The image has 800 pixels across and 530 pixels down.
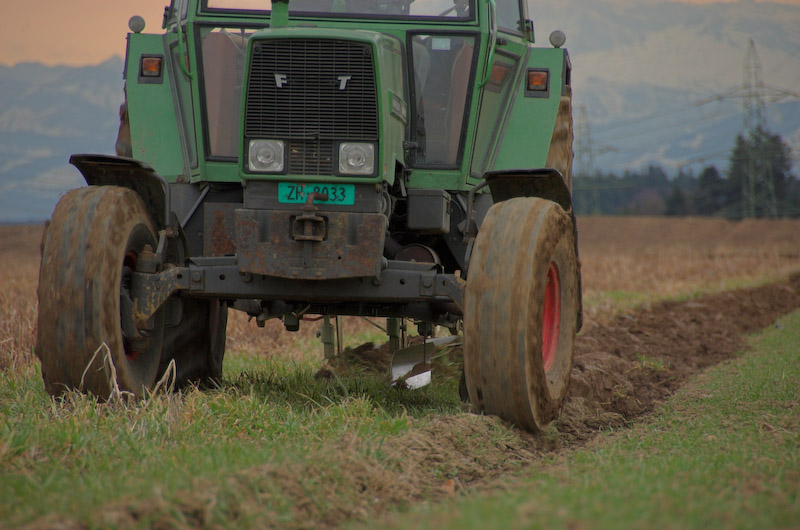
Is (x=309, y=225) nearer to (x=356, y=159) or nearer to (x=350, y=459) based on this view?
(x=356, y=159)

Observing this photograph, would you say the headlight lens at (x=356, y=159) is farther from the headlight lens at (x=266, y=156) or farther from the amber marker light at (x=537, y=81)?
the amber marker light at (x=537, y=81)

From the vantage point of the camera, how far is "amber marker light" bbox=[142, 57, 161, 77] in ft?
19.7

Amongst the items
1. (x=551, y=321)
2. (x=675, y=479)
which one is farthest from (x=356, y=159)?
(x=675, y=479)

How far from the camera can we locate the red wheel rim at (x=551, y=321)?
538 cm

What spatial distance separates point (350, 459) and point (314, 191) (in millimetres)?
1644

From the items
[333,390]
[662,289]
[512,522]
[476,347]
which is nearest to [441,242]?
[333,390]

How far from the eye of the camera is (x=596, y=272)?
66.9ft

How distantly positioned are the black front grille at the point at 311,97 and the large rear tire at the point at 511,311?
3.03 feet

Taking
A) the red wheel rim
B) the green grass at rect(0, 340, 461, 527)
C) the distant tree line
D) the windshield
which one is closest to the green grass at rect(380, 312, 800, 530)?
the red wheel rim

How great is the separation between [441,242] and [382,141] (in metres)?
1.26

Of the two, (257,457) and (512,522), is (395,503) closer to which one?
(257,457)

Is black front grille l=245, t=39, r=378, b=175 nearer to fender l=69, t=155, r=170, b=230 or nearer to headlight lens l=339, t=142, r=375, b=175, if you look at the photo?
headlight lens l=339, t=142, r=375, b=175

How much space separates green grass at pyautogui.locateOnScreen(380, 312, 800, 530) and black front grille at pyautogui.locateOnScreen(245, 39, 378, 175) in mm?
2016

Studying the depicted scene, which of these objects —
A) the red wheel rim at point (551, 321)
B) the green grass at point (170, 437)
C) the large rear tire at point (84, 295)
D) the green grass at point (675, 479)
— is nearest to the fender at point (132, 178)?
the large rear tire at point (84, 295)
